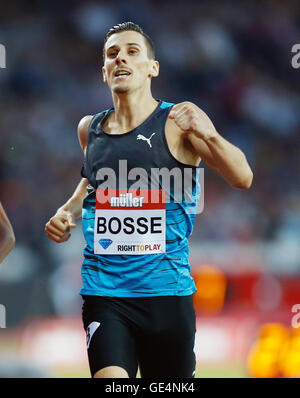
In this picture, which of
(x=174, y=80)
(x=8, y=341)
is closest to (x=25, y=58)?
(x=174, y=80)

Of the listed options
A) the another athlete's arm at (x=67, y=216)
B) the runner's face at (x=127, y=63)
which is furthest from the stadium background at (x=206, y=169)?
the runner's face at (x=127, y=63)

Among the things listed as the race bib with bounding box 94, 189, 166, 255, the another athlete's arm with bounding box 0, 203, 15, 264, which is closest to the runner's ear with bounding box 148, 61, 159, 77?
the race bib with bounding box 94, 189, 166, 255

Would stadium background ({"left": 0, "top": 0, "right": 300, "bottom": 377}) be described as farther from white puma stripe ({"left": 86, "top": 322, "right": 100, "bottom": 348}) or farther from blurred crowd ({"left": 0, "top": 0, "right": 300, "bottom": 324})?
white puma stripe ({"left": 86, "top": 322, "right": 100, "bottom": 348})

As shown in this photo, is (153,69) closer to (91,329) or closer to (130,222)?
(130,222)

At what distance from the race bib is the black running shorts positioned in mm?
251

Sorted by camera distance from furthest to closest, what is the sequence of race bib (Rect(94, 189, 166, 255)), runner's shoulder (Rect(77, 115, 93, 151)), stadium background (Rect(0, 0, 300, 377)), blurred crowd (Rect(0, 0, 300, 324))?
blurred crowd (Rect(0, 0, 300, 324)) < stadium background (Rect(0, 0, 300, 377)) < runner's shoulder (Rect(77, 115, 93, 151)) < race bib (Rect(94, 189, 166, 255))

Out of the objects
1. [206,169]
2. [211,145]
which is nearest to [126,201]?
[211,145]

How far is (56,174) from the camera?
10469mm

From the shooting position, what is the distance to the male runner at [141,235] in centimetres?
335

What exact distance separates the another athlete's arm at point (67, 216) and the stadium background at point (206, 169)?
7.71ft

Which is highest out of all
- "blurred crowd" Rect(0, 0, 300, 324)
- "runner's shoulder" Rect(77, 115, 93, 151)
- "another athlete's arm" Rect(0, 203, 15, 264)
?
"blurred crowd" Rect(0, 0, 300, 324)

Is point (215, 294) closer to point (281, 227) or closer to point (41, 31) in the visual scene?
point (281, 227)

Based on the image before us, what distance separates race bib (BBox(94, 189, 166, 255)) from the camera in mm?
3461

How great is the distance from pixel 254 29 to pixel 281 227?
4.78m
